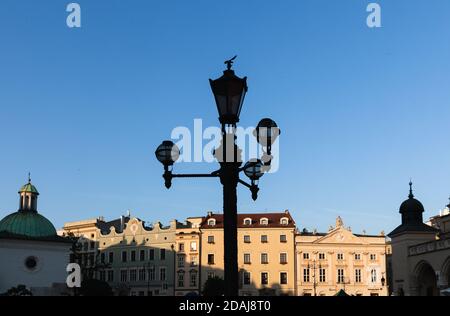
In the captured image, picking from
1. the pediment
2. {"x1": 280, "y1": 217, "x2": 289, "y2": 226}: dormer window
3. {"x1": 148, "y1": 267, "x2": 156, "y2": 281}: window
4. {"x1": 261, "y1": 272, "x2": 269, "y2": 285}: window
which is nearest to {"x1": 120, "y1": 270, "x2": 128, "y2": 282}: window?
{"x1": 148, "y1": 267, "x2": 156, "y2": 281}: window

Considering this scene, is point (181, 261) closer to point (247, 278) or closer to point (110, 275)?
point (247, 278)

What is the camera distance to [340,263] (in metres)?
75.2

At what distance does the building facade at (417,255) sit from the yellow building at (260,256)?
77.6 feet

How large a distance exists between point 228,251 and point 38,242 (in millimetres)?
57240

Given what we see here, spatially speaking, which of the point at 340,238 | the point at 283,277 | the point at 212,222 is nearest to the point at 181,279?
the point at 212,222

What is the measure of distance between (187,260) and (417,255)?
112ft

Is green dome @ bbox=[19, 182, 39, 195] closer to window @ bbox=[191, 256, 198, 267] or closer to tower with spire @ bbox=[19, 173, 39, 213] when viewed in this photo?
tower with spire @ bbox=[19, 173, 39, 213]

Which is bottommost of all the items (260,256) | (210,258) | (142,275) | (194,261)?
(142,275)

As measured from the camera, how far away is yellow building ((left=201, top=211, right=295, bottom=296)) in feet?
245

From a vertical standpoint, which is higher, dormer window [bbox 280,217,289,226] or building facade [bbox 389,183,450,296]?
dormer window [bbox 280,217,289,226]

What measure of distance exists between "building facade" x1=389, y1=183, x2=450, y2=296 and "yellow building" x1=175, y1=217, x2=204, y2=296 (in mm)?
28768

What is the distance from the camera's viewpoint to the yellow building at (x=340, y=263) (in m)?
74.6
